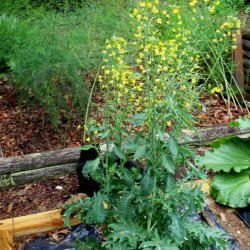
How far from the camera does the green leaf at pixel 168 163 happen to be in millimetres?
2566

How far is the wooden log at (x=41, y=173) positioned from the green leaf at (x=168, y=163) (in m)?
1.97

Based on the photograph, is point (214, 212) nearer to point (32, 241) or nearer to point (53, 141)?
point (32, 241)

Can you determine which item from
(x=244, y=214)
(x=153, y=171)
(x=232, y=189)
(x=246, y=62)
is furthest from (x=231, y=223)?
(x=246, y=62)

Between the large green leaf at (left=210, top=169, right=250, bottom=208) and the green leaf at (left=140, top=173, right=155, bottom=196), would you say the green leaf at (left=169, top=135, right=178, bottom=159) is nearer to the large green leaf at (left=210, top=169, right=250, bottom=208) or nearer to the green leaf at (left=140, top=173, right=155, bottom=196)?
the green leaf at (left=140, top=173, right=155, bottom=196)

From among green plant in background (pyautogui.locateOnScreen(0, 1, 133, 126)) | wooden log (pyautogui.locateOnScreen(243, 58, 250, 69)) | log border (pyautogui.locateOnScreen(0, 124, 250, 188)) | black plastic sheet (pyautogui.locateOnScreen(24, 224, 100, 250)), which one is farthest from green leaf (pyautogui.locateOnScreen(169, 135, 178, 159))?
wooden log (pyautogui.locateOnScreen(243, 58, 250, 69))

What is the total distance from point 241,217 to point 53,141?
1.90 meters

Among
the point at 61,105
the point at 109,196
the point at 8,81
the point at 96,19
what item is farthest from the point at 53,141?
the point at 109,196

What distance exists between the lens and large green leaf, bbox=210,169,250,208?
154 inches

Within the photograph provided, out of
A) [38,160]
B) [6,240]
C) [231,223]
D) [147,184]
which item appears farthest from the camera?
[38,160]

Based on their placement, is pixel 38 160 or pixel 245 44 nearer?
pixel 38 160

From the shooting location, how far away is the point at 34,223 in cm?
365

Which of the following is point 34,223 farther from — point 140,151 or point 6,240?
point 140,151

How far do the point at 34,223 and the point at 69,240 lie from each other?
281 mm

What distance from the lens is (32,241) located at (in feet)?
11.9
